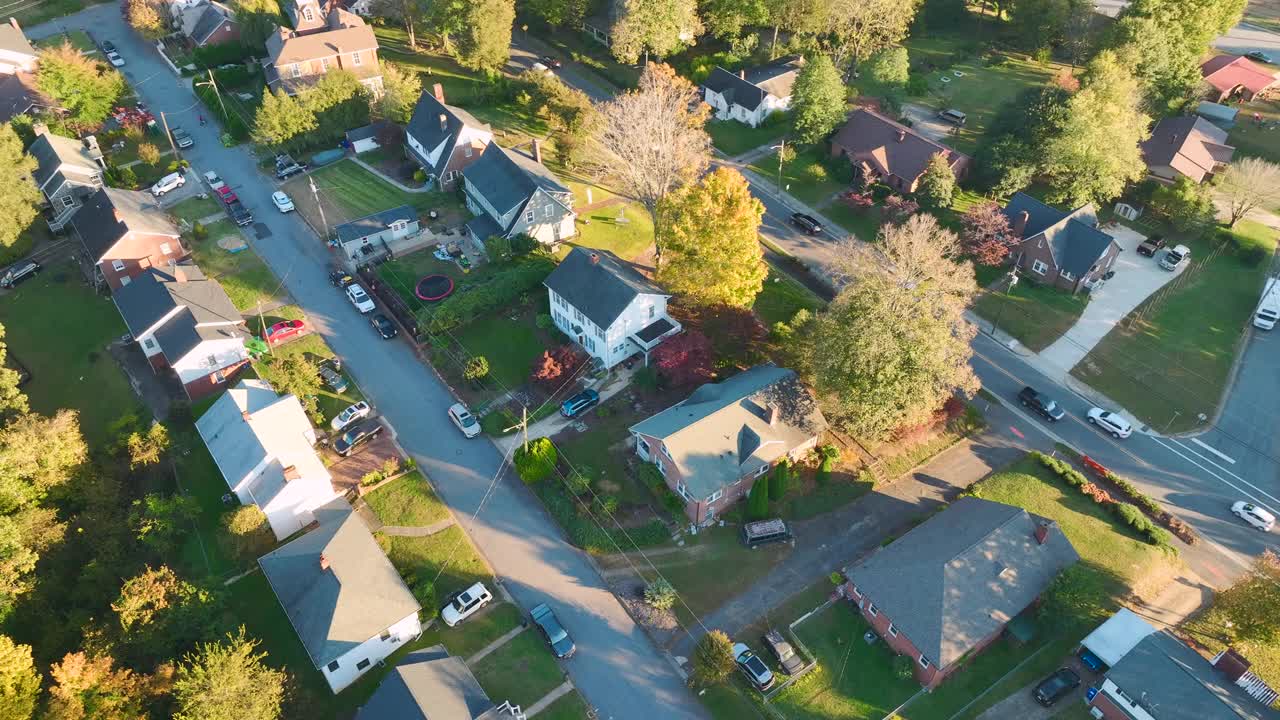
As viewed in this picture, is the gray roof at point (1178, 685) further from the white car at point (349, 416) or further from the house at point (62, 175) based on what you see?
the house at point (62, 175)

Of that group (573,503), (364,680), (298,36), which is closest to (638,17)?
(298,36)

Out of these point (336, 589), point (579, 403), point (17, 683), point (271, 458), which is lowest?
point (17, 683)

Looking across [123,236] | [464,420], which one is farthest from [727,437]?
[123,236]

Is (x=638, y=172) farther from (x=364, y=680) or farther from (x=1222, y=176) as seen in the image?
(x=1222, y=176)

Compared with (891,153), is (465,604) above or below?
below

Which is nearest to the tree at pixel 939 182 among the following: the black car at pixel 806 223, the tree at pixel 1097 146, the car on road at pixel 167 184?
the tree at pixel 1097 146

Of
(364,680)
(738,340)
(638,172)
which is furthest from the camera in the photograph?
(638,172)

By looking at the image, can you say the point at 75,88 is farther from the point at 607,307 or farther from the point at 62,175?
the point at 607,307
